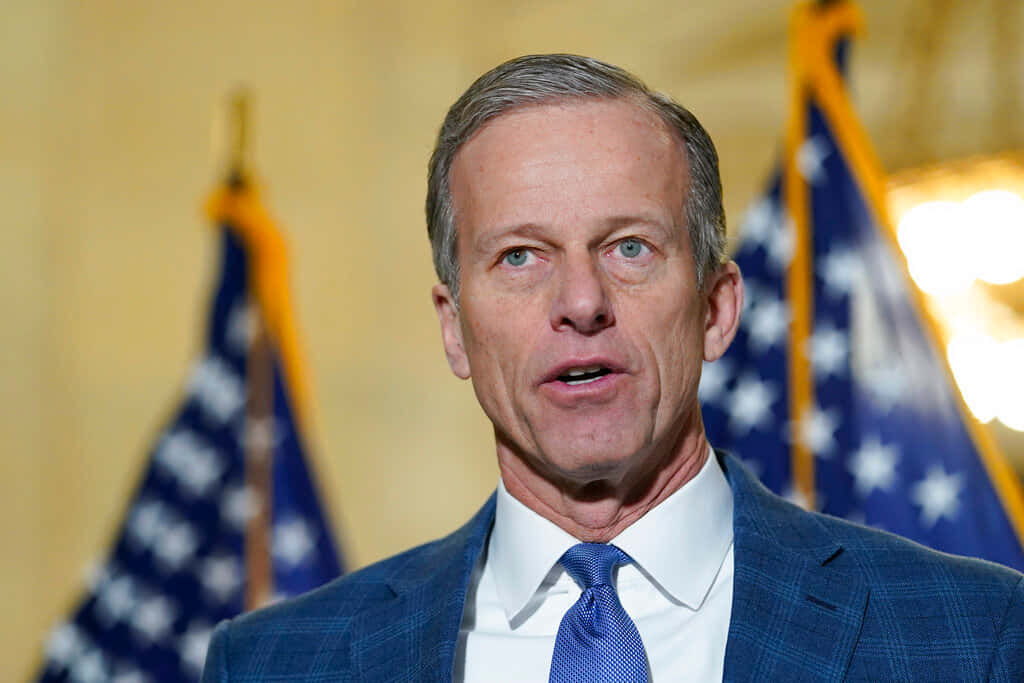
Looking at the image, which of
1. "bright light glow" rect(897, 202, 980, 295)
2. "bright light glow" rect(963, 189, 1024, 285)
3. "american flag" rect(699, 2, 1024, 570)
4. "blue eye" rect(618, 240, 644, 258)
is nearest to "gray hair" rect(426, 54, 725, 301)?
"blue eye" rect(618, 240, 644, 258)

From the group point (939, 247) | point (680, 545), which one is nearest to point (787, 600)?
point (680, 545)

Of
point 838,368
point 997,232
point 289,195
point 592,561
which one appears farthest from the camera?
point 289,195

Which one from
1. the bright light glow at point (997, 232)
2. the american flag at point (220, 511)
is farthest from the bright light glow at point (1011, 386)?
the american flag at point (220, 511)

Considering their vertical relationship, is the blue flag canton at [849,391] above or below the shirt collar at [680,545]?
above

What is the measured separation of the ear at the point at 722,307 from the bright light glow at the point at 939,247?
3299mm

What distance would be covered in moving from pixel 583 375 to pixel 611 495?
0.19 metres

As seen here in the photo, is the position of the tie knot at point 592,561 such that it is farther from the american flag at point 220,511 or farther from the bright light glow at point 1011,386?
the bright light glow at point 1011,386

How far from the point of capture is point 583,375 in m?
2.04

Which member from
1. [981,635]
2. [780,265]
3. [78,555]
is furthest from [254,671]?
[78,555]

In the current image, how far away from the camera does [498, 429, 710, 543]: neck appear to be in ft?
6.89

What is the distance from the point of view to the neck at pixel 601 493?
2.10 meters

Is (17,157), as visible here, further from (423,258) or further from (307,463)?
(307,463)

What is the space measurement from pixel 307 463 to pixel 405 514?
85.7 inches

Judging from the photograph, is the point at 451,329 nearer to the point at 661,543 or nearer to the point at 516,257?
the point at 516,257
